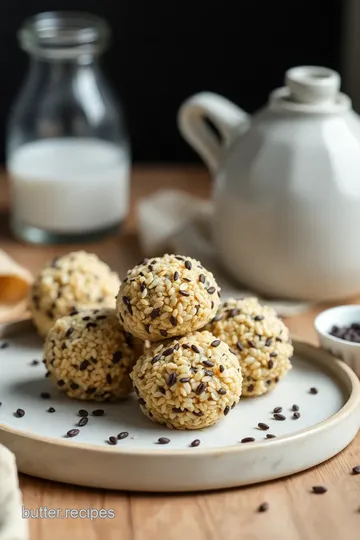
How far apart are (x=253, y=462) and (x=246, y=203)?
1.95ft

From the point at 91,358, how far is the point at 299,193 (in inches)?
20.4

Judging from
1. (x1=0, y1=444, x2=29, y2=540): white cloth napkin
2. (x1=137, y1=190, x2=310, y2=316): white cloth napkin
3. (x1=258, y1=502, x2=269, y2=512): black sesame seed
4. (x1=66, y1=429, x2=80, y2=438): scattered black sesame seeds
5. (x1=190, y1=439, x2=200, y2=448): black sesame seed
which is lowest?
(x1=137, y1=190, x2=310, y2=316): white cloth napkin

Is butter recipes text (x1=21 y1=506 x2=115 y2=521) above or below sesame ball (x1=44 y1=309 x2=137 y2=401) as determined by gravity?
below

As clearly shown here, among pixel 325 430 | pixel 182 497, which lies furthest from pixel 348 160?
pixel 182 497

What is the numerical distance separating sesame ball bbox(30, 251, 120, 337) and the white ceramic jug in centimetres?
29

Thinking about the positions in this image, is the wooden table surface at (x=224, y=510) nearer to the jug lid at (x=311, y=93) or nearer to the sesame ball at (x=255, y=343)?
the sesame ball at (x=255, y=343)

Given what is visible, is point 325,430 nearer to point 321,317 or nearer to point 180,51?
point 321,317

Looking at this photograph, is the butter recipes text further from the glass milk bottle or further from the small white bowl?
the glass milk bottle

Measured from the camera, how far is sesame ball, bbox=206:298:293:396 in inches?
49.6

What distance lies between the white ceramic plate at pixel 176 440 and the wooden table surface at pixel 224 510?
0.01 m

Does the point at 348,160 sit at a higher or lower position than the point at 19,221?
higher

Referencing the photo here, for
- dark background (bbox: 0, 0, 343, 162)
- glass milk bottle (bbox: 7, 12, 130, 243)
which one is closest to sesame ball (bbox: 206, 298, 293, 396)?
glass milk bottle (bbox: 7, 12, 130, 243)

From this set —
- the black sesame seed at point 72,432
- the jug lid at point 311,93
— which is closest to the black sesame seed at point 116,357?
the black sesame seed at point 72,432

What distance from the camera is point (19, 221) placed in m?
2.00
